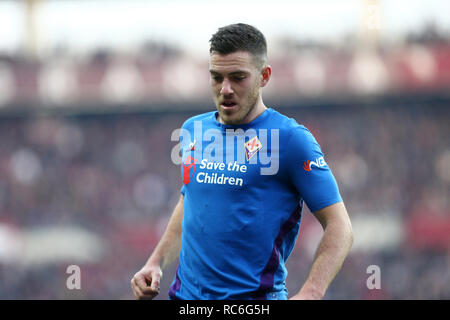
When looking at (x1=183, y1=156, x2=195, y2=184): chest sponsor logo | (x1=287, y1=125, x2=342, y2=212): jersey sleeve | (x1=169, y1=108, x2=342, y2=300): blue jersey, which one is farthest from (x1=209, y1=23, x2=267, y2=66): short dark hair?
(x1=183, y1=156, x2=195, y2=184): chest sponsor logo

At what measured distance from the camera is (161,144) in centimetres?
2233

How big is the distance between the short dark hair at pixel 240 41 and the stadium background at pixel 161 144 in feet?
45.8

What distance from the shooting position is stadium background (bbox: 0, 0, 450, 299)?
59.9 feet

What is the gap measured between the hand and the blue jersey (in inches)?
6.0

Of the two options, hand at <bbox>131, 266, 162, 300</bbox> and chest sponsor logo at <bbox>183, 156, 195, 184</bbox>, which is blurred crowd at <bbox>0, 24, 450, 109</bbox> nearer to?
chest sponsor logo at <bbox>183, 156, 195, 184</bbox>

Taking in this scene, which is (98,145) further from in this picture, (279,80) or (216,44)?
(216,44)

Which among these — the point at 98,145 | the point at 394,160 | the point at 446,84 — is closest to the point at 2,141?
the point at 98,145

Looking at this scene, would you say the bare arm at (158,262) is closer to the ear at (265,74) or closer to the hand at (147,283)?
the hand at (147,283)

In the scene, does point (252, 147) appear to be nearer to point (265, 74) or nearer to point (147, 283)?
point (265, 74)

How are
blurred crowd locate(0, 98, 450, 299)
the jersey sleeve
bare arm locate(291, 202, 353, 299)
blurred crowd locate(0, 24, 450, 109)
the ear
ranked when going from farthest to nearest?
blurred crowd locate(0, 24, 450, 109) → blurred crowd locate(0, 98, 450, 299) → the ear → the jersey sleeve → bare arm locate(291, 202, 353, 299)

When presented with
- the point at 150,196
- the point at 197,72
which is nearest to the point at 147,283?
the point at 150,196

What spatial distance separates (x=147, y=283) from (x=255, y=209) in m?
0.63
